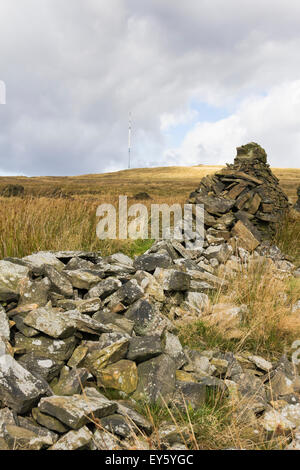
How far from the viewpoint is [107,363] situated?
10.4 ft

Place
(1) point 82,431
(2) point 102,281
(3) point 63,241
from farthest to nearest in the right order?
(3) point 63,241 → (2) point 102,281 → (1) point 82,431

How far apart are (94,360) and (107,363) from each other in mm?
121

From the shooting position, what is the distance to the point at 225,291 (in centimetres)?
560

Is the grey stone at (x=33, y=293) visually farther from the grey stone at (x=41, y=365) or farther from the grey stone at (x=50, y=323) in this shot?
the grey stone at (x=41, y=365)

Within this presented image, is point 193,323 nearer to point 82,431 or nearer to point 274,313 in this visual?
point 274,313

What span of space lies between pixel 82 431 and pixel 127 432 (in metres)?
0.33

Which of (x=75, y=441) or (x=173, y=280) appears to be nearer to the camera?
(x=75, y=441)

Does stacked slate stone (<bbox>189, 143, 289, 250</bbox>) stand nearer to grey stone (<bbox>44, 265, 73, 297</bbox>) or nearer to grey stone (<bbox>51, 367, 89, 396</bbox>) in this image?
grey stone (<bbox>44, 265, 73, 297</bbox>)

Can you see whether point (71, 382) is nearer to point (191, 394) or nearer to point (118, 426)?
point (118, 426)

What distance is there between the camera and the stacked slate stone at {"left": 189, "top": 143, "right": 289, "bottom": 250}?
8.47 m

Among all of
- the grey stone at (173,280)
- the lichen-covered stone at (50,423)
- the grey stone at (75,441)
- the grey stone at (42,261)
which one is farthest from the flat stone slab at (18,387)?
the grey stone at (173,280)

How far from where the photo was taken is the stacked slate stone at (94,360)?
251cm

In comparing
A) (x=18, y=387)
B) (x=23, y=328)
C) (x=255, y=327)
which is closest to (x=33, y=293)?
(x=23, y=328)
